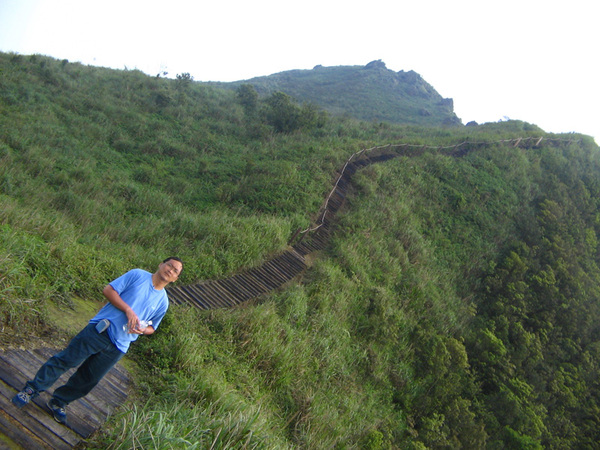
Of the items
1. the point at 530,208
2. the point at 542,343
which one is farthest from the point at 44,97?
the point at 530,208

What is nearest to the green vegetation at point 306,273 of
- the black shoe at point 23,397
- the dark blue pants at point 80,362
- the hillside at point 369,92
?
the dark blue pants at point 80,362

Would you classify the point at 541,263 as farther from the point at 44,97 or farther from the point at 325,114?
the point at 44,97

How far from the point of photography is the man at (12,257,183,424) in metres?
2.90

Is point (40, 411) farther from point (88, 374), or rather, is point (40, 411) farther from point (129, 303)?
point (129, 303)

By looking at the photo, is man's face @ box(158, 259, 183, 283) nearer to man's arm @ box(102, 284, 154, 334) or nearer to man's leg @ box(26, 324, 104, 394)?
man's arm @ box(102, 284, 154, 334)

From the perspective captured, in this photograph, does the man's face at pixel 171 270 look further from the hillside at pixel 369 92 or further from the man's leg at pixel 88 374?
the hillside at pixel 369 92

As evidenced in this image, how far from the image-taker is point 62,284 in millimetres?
4652

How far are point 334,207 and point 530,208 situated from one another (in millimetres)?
9743

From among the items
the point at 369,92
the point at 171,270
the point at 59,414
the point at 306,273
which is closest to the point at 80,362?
the point at 59,414

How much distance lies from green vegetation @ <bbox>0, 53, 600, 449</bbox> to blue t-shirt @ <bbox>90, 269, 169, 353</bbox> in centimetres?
67

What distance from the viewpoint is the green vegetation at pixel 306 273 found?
446 centimetres

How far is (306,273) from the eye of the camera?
338 inches

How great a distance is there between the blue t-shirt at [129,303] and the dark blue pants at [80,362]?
0.07 meters

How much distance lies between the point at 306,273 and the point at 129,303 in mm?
5722
